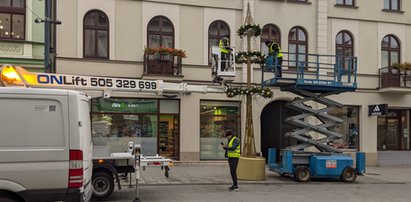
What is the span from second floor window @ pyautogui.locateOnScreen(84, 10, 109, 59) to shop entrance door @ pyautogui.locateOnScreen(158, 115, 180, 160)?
3.77m

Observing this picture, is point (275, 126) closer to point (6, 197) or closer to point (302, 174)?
point (302, 174)

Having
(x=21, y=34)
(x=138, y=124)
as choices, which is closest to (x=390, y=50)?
(x=138, y=124)

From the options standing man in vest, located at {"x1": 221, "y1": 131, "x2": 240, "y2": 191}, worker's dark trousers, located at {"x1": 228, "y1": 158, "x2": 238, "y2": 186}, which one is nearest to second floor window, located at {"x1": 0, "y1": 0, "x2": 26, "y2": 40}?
standing man in vest, located at {"x1": 221, "y1": 131, "x2": 240, "y2": 191}

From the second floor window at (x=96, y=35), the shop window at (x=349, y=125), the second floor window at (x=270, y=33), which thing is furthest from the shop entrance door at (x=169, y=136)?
the shop window at (x=349, y=125)

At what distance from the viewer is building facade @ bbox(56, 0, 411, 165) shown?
18.0 m

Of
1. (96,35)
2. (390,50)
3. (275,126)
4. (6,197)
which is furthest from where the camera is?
(390,50)

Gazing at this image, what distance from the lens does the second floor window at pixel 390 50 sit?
2167 centimetres

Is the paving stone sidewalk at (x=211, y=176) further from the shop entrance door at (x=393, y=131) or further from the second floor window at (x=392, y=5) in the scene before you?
the second floor window at (x=392, y=5)

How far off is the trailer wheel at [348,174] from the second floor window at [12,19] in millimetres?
13269

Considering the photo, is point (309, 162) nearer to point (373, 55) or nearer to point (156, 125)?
point (156, 125)

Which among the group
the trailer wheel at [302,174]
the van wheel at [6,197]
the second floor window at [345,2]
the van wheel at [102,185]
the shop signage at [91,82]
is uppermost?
the second floor window at [345,2]

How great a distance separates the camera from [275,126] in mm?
21094

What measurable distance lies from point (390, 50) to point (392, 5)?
2.38 metres

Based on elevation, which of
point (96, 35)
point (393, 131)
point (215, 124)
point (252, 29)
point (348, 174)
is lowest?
point (348, 174)
